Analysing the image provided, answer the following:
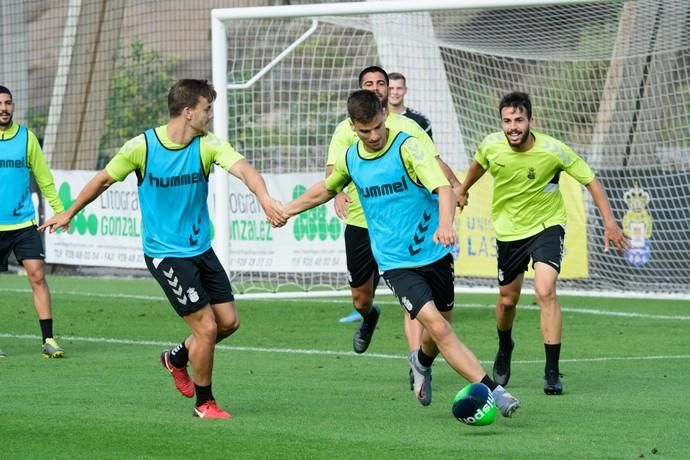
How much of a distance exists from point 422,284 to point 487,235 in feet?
30.5

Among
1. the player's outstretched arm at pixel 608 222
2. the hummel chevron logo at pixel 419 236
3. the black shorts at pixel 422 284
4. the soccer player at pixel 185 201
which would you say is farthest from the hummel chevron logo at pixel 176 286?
the player's outstretched arm at pixel 608 222

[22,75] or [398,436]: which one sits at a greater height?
[22,75]

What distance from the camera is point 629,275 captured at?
1684 centimetres

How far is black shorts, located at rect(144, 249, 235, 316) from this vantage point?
8.29m

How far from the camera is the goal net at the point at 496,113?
1633 centimetres

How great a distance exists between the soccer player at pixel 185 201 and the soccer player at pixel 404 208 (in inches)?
24.2

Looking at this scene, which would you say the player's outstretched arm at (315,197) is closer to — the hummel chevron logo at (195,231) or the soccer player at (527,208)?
the hummel chevron logo at (195,231)

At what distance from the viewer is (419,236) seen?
8273 millimetres

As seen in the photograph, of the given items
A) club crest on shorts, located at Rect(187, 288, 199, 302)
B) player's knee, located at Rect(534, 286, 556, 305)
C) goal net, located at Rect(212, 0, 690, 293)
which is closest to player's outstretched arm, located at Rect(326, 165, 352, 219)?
player's knee, located at Rect(534, 286, 556, 305)

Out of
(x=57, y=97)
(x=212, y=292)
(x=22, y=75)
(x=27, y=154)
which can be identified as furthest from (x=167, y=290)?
(x=22, y=75)

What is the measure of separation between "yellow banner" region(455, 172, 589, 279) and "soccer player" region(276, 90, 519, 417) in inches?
339

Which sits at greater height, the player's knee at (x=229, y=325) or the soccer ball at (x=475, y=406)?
the player's knee at (x=229, y=325)

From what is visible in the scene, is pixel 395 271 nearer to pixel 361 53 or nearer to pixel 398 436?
pixel 398 436

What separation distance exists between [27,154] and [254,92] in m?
6.81
